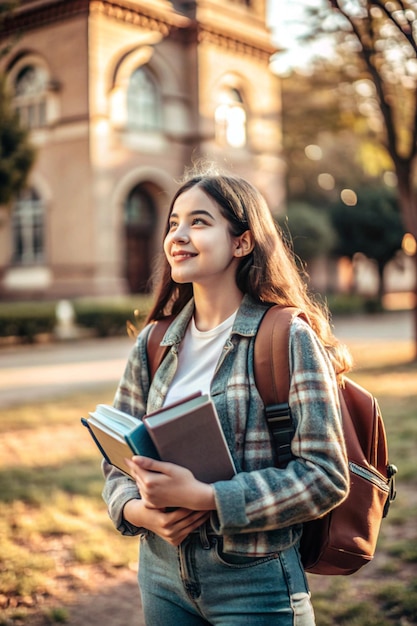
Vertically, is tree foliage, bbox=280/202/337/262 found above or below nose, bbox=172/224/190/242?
above

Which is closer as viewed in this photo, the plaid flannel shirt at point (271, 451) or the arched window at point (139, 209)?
the plaid flannel shirt at point (271, 451)

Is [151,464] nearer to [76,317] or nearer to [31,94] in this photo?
[76,317]

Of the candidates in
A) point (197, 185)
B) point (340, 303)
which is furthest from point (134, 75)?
point (197, 185)

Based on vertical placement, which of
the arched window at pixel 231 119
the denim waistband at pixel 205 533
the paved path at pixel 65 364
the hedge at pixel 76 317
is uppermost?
the arched window at pixel 231 119

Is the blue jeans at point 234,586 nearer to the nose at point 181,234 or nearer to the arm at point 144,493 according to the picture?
the arm at point 144,493

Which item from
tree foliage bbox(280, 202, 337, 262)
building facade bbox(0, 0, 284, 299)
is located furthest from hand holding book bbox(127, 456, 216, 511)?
tree foliage bbox(280, 202, 337, 262)

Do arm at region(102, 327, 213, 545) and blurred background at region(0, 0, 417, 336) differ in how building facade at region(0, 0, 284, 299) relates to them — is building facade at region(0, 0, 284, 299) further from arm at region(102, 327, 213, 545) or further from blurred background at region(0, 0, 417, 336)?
arm at region(102, 327, 213, 545)

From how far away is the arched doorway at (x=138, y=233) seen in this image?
82.9ft

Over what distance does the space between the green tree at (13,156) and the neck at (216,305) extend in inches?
403

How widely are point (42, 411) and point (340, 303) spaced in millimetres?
20406

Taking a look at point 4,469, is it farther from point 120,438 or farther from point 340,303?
point 340,303

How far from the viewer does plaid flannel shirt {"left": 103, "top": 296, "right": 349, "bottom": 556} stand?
5.96ft

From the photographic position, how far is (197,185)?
2135mm

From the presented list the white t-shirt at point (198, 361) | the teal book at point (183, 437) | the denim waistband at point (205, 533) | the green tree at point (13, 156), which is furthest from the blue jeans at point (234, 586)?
the green tree at point (13, 156)
